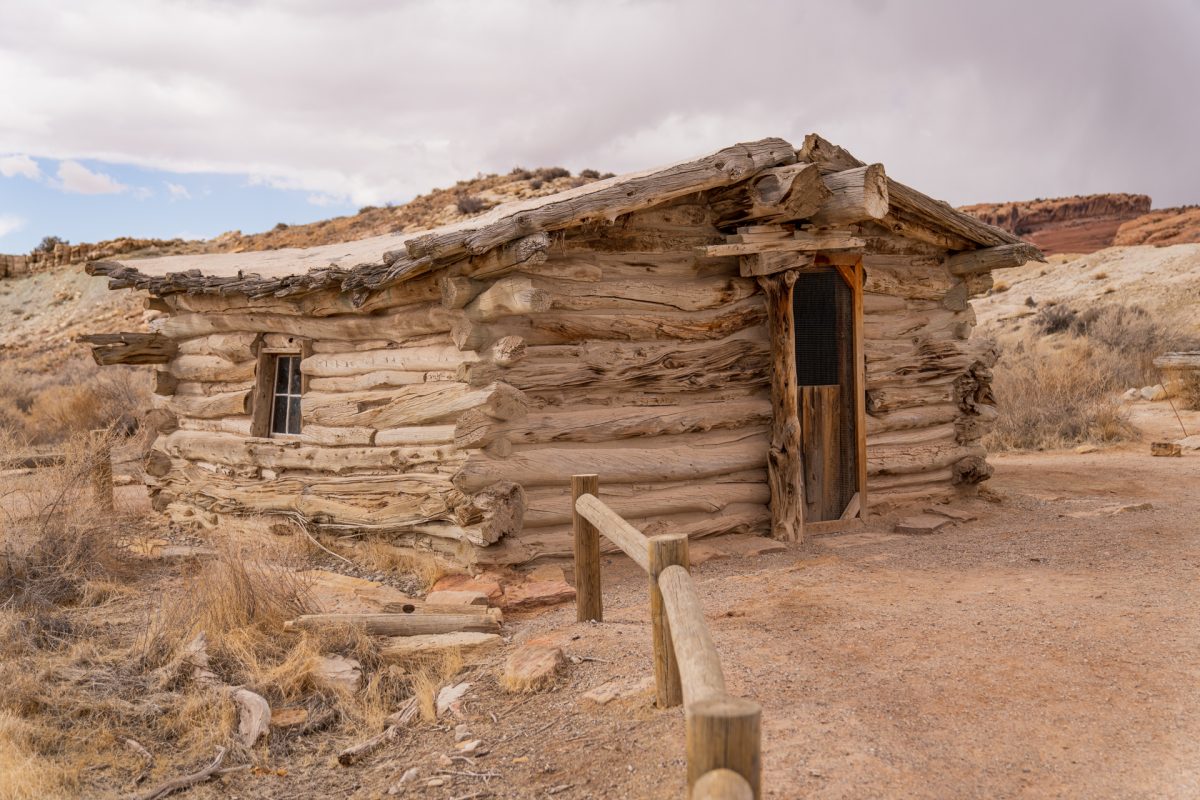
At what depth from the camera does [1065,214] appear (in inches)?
2544

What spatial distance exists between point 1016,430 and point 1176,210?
157 feet

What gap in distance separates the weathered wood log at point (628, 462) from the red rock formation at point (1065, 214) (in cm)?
6166

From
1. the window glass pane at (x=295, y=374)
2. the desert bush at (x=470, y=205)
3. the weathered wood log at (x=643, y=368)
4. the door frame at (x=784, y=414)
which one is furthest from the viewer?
the desert bush at (x=470, y=205)

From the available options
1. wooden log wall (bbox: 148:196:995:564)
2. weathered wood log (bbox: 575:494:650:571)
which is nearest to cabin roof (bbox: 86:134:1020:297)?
wooden log wall (bbox: 148:196:995:564)

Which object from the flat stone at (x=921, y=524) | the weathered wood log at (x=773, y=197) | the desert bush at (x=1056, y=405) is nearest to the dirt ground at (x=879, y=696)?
the flat stone at (x=921, y=524)

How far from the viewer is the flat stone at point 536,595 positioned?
649cm

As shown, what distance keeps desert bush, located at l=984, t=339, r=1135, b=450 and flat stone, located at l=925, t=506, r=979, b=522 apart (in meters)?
4.32

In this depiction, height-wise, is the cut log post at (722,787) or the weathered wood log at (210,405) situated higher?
the weathered wood log at (210,405)

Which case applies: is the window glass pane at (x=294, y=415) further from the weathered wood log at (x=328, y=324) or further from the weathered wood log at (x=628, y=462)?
the weathered wood log at (x=628, y=462)

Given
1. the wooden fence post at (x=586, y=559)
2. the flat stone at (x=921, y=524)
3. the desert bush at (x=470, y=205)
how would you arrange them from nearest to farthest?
the wooden fence post at (x=586, y=559)
the flat stone at (x=921, y=524)
the desert bush at (x=470, y=205)

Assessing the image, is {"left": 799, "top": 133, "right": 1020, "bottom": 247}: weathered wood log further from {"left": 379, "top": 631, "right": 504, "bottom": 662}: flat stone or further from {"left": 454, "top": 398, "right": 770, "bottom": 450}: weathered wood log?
{"left": 379, "top": 631, "right": 504, "bottom": 662}: flat stone

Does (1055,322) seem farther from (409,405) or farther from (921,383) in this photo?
(409,405)

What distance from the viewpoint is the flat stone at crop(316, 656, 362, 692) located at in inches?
203

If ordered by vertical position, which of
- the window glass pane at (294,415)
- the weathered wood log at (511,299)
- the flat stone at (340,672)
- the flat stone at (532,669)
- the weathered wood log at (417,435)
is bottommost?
the flat stone at (340,672)
